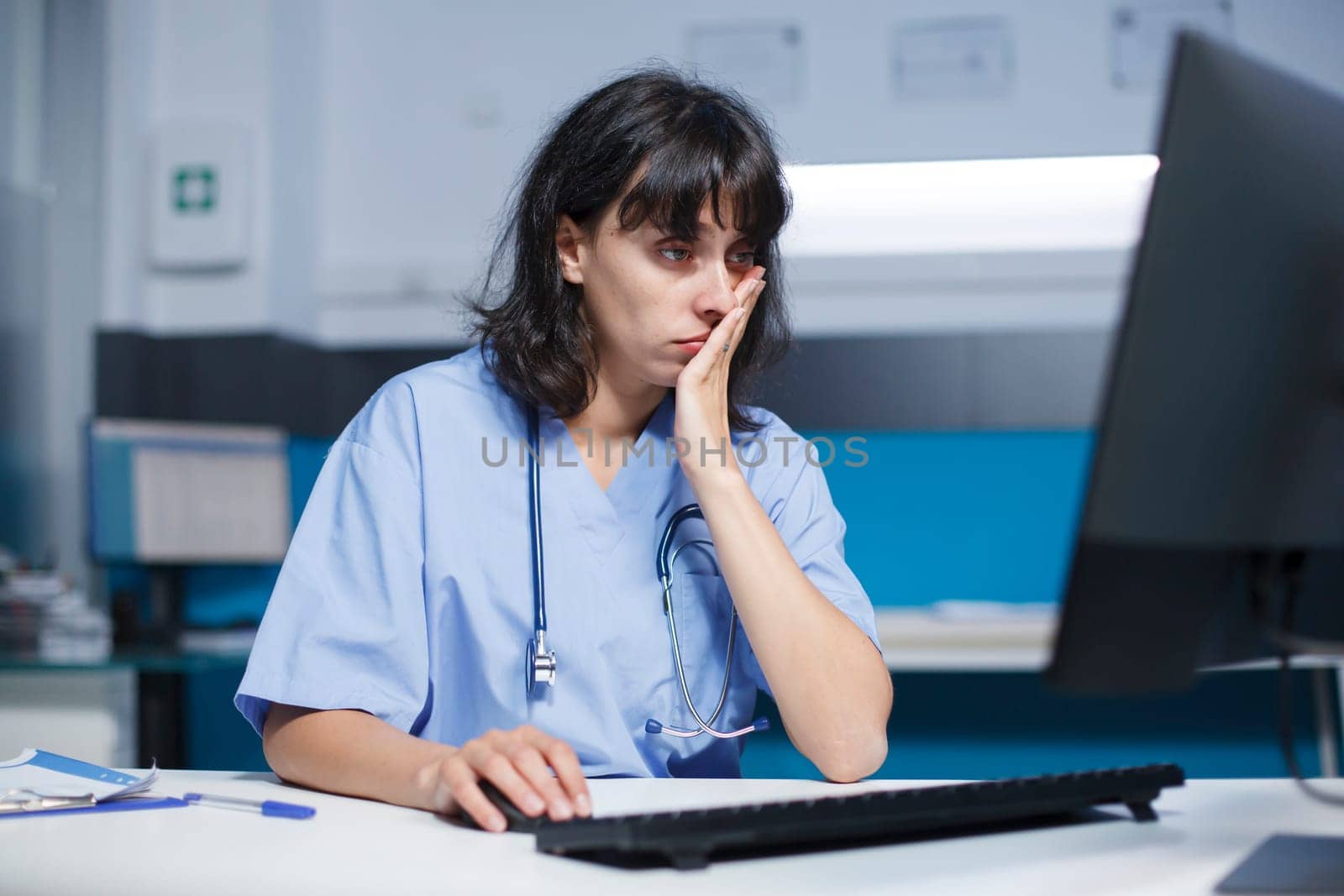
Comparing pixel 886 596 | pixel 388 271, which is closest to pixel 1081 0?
pixel 886 596

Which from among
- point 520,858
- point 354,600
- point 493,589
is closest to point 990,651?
point 493,589

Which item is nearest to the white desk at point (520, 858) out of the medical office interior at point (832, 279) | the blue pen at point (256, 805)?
the blue pen at point (256, 805)

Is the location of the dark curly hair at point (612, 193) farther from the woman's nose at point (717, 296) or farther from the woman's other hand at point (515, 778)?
the woman's other hand at point (515, 778)

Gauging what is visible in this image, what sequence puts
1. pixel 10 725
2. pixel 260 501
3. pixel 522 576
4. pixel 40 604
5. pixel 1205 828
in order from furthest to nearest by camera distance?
pixel 260 501, pixel 40 604, pixel 10 725, pixel 522 576, pixel 1205 828

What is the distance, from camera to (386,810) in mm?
831

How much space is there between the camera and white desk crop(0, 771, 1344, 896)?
62 centimetres

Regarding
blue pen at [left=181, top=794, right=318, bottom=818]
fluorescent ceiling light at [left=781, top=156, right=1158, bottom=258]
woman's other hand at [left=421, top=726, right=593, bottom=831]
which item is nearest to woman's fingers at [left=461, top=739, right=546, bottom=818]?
woman's other hand at [left=421, top=726, right=593, bottom=831]

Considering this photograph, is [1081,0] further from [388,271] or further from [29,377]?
[29,377]

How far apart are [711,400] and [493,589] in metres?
0.28

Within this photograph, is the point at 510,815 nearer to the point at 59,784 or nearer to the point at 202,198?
the point at 59,784

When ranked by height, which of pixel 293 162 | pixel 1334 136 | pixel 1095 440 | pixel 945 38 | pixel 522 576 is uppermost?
pixel 945 38

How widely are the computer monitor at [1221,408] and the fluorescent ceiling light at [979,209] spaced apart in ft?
8.16

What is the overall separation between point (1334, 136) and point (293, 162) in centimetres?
300

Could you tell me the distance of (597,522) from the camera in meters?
1.19
